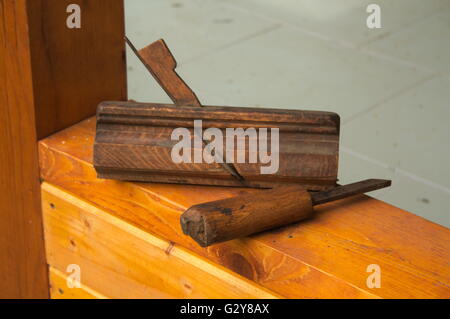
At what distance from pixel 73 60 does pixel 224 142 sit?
0.33 m

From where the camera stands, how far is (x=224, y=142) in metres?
0.94

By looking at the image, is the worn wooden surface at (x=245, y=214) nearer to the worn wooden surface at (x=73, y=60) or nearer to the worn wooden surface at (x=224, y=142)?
the worn wooden surface at (x=224, y=142)

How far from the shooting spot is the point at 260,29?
3016mm

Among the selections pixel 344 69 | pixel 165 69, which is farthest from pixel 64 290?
pixel 344 69

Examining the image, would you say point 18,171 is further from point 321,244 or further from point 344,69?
point 344,69

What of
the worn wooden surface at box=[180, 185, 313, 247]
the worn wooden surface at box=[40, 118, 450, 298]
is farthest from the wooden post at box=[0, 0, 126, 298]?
the worn wooden surface at box=[180, 185, 313, 247]

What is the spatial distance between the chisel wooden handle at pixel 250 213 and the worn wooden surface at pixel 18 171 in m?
0.40

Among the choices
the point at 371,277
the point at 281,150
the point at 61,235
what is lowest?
the point at 61,235

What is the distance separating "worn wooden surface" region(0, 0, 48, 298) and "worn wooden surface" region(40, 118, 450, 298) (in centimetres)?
12

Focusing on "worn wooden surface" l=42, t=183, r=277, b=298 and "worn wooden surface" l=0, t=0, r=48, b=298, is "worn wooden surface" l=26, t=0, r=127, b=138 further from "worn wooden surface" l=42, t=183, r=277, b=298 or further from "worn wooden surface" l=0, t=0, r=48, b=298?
"worn wooden surface" l=42, t=183, r=277, b=298

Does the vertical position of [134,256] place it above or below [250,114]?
below
